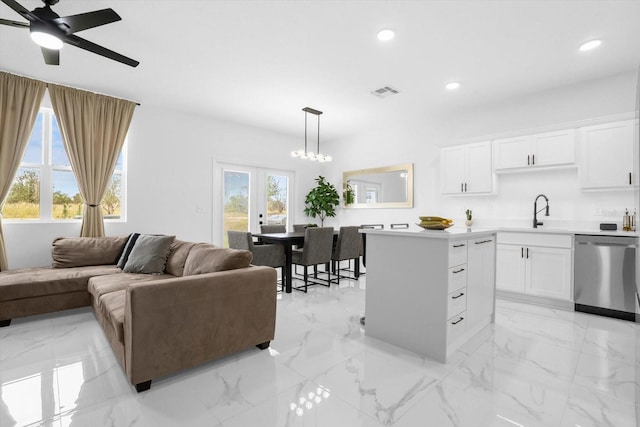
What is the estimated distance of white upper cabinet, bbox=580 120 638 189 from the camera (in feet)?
11.0

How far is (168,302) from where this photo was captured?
74.9 inches

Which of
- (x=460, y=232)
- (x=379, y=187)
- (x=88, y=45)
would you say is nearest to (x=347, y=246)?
(x=379, y=187)

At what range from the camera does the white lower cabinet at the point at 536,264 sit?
3.49 metres

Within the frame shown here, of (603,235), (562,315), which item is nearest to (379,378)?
(562,315)

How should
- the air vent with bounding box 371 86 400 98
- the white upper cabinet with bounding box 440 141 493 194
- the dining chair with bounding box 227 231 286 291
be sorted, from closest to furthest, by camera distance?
the dining chair with bounding box 227 231 286 291
the air vent with bounding box 371 86 400 98
the white upper cabinet with bounding box 440 141 493 194

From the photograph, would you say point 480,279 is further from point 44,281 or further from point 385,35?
point 44,281

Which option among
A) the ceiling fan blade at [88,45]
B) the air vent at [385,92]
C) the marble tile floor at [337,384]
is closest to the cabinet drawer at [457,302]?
the marble tile floor at [337,384]

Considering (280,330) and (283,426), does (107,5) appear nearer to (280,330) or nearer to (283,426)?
(280,330)

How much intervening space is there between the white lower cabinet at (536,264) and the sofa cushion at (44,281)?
182 inches

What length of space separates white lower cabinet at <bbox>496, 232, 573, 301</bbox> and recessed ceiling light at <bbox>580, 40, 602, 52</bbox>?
1.96 metres

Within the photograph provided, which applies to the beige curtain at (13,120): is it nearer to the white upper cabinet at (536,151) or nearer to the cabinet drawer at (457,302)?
the cabinet drawer at (457,302)

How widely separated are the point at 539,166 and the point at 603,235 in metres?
1.12

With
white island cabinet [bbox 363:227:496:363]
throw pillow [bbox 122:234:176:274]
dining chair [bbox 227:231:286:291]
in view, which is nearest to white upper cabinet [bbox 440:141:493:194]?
white island cabinet [bbox 363:227:496:363]

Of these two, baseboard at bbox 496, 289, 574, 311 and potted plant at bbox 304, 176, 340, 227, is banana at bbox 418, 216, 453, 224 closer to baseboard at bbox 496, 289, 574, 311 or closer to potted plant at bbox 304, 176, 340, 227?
baseboard at bbox 496, 289, 574, 311
